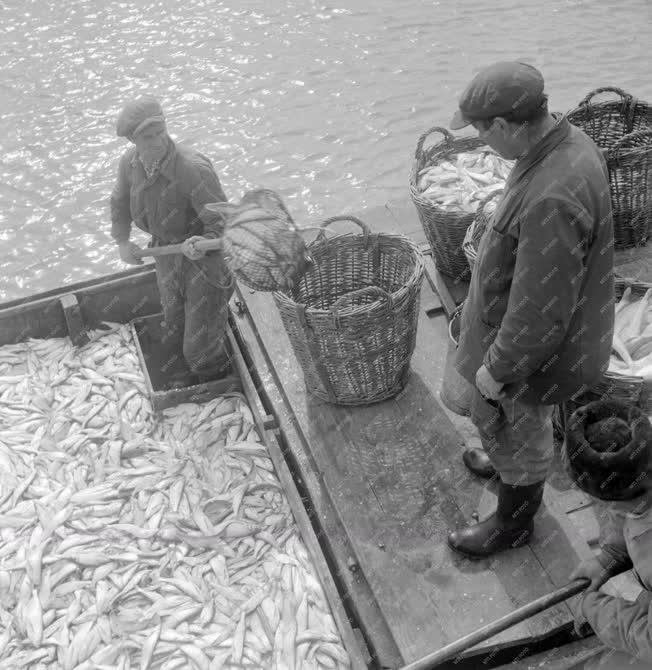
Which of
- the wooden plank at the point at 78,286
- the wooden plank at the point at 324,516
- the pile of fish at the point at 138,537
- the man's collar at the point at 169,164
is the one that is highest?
the man's collar at the point at 169,164

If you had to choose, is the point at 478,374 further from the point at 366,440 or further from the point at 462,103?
the point at 366,440

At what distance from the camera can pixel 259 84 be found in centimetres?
988

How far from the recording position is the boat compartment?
5.13m

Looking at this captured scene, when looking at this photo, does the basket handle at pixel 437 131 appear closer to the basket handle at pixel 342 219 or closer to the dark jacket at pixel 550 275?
the basket handle at pixel 342 219

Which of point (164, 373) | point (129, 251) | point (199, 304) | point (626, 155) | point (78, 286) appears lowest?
point (164, 373)

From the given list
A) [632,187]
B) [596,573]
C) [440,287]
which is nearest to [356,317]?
[440,287]

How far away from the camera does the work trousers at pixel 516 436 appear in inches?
132

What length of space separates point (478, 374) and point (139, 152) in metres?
2.48

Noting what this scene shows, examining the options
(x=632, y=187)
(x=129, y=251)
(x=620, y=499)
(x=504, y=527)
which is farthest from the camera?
(x=632, y=187)

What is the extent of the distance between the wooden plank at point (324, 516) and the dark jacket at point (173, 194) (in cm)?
97

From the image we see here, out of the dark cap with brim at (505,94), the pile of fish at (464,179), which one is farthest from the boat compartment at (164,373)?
the dark cap with brim at (505,94)

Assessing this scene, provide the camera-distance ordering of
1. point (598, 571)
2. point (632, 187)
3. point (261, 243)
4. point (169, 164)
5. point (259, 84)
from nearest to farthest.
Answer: point (598, 571) → point (261, 243) → point (169, 164) → point (632, 187) → point (259, 84)

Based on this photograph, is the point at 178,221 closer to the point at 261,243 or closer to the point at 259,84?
the point at 261,243

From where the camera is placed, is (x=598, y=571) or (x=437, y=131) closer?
(x=598, y=571)
